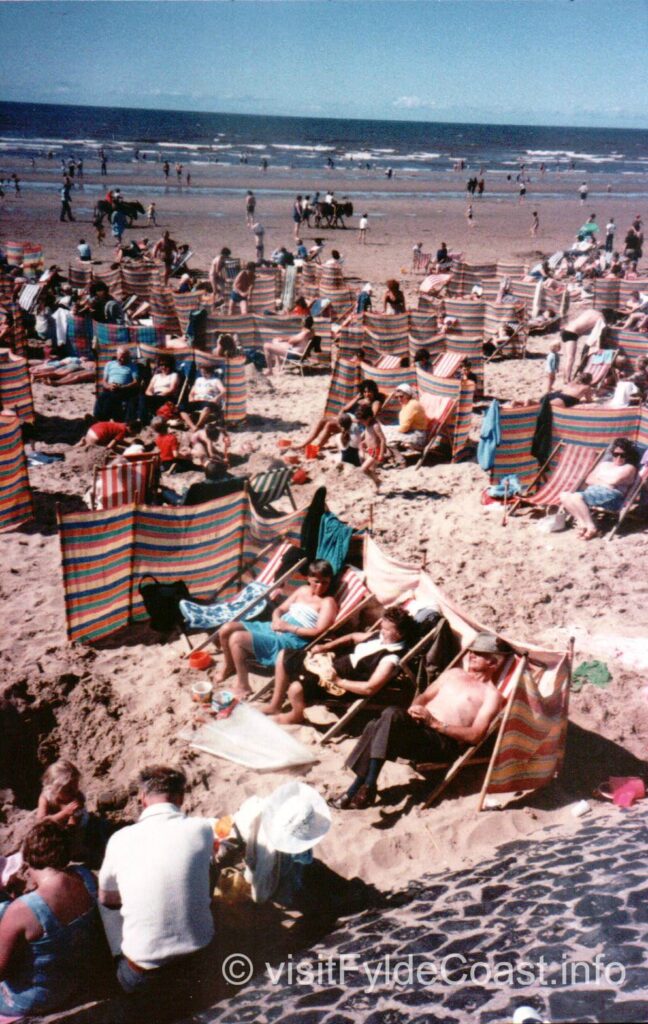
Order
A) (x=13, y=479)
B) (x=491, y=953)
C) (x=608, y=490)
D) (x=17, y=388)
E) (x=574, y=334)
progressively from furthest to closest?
(x=574, y=334)
(x=17, y=388)
(x=13, y=479)
(x=608, y=490)
(x=491, y=953)

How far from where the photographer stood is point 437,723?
4.36m

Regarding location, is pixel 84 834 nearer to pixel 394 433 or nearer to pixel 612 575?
pixel 612 575

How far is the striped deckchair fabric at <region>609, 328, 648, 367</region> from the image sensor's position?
37.0 ft

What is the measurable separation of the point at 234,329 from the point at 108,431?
12.0 feet

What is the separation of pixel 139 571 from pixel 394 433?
4.38 meters

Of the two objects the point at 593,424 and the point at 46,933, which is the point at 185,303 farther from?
the point at 46,933

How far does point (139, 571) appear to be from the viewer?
18.5 ft

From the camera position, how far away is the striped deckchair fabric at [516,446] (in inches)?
301

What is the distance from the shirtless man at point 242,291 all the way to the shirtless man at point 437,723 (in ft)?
36.8

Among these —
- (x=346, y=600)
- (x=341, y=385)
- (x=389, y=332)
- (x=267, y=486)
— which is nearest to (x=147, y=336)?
(x=341, y=385)

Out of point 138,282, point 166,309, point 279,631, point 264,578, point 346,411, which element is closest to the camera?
point 279,631

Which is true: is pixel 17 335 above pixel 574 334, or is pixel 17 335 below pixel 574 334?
below

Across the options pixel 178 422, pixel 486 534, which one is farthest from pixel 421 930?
pixel 178 422

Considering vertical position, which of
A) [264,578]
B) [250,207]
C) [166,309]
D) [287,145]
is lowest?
[264,578]
